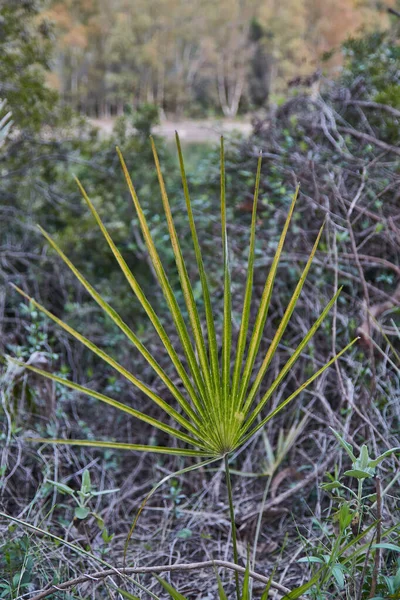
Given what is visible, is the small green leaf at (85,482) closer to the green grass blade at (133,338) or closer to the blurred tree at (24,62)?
the green grass blade at (133,338)

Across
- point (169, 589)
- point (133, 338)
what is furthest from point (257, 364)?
point (169, 589)

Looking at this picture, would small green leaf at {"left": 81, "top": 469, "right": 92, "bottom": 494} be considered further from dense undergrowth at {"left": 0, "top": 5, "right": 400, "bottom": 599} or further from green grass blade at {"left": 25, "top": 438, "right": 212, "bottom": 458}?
green grass blade at {"left": 25, "top": 438, "right": 212, "bottom": 458}

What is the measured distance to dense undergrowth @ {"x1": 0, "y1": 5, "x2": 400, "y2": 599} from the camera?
1329mm

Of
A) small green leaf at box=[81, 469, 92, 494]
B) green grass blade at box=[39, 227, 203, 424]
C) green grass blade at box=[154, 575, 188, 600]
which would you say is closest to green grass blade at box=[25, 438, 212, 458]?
green grass blade at box=[39, 227, 203, 424]

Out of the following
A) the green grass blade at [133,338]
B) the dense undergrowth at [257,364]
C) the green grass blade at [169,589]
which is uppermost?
the green grass blade at [133,338]

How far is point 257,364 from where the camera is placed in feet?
7.16

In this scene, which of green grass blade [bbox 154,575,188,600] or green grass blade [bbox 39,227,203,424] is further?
green grass blade [bbox 39,227,203,424]

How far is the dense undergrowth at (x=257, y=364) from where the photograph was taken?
1329mm

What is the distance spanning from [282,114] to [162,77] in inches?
958

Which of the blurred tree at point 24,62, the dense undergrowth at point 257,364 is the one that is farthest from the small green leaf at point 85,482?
the blurred tree at point 24,62

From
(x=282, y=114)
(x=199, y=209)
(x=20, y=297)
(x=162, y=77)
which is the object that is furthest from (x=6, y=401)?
(x=162, y=77)

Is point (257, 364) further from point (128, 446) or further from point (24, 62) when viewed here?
point (24, 62)

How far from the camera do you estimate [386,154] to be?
2.50 m

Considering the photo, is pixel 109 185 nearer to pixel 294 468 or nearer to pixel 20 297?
pixel 20 297
